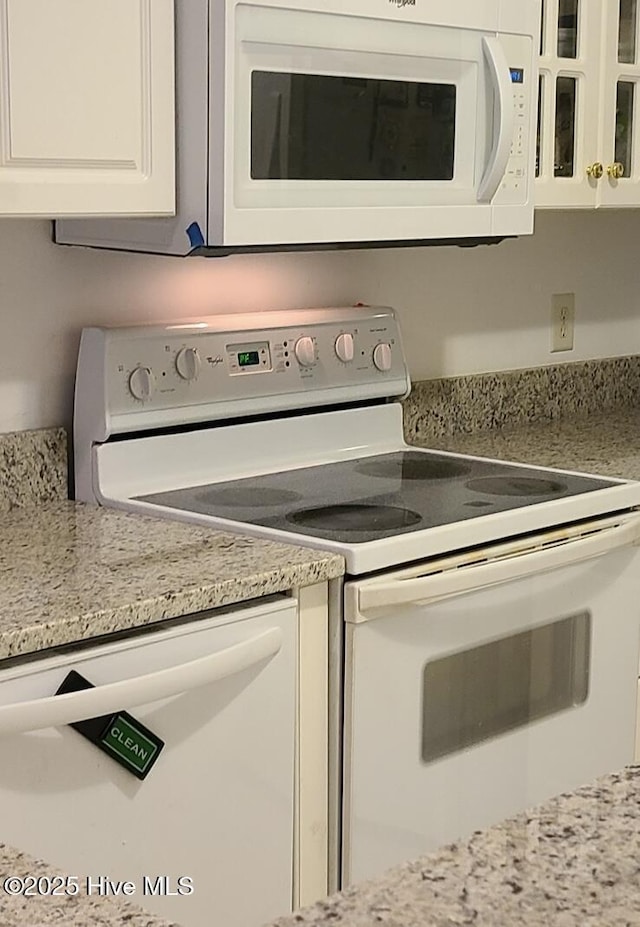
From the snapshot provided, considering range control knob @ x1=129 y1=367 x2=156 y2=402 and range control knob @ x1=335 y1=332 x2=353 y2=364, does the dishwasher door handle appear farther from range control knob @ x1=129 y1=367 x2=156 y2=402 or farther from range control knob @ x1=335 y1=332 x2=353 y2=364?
range control knob @ x1=335 y1=332 x2=353 y2=364

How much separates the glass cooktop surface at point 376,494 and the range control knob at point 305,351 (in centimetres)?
18

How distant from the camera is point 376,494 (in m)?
2.18

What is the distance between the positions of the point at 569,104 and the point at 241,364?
0.81 metres

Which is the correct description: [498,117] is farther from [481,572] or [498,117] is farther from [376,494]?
[481,572]

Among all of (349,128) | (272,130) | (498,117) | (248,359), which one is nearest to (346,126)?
(349,128)

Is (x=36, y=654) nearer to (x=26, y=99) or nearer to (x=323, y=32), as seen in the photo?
(x=26, y=99)

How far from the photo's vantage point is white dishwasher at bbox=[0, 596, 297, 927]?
1.52 meters

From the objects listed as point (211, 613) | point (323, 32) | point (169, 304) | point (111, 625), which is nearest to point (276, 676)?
point (211, 613)

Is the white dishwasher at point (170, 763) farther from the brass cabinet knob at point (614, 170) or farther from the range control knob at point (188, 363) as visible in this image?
the brass cabinet knob at point (614, 170)

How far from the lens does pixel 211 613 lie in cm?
171

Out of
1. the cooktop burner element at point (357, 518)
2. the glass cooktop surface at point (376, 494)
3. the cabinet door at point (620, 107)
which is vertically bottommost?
the cooktop burner element at point (357, 518)

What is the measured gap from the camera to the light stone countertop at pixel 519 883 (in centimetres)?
71

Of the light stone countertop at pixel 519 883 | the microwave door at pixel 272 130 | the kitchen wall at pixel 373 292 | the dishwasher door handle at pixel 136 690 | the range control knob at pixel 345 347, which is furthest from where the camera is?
the range control knob at pixel 345 347

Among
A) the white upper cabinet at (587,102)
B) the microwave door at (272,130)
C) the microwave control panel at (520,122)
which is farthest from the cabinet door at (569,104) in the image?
the microwave door at (272,130)
